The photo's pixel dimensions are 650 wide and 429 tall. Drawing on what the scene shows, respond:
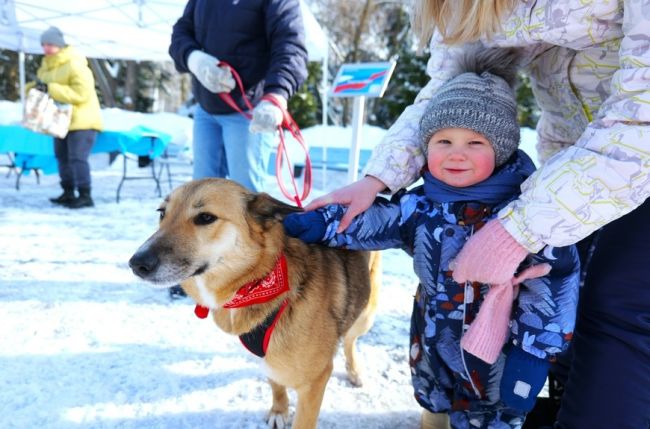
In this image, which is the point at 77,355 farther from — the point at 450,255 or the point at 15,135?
the point at 15,135

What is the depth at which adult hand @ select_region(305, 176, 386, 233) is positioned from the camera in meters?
1.56

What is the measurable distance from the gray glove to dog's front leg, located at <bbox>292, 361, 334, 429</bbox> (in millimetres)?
1298

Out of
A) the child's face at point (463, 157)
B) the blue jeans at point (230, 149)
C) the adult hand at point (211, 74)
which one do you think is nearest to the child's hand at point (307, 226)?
the child's face at point (463, 157)

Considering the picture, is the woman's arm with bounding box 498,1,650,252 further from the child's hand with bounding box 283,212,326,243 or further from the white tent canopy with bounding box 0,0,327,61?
the white tent canopy with bounding box 0,0,327,61

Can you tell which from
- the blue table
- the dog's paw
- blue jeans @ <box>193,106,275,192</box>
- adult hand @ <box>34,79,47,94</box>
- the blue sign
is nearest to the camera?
the dog's paw

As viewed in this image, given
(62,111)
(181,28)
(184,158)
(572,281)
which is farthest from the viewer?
(184,158)

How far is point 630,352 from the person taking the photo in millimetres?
1122

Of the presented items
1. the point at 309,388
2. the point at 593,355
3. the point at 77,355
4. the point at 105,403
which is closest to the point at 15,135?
the point at 77,355

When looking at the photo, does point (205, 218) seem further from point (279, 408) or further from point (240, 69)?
point (240, 69)

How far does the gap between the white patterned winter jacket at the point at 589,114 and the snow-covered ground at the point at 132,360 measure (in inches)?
48.8

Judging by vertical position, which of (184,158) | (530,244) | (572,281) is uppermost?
(530,244)

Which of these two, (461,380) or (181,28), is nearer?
(461,380)

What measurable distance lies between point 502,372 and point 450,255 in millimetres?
435

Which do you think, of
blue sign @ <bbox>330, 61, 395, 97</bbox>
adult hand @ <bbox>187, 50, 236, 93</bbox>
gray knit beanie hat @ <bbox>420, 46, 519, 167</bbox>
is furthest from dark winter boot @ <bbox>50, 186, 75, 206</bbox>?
gray knit beanie hat @ <bbox>420, 46, 519, 167</bbox>
